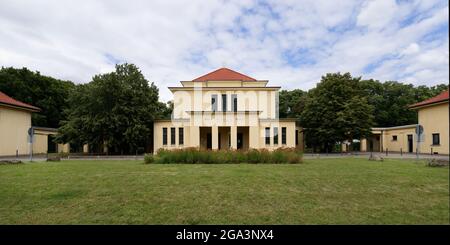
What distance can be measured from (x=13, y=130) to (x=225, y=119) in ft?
75.6

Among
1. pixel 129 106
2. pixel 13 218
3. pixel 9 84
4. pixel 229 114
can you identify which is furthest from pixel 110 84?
pixel 13 218

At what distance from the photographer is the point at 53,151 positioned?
38875 mm

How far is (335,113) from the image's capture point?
32281 mm

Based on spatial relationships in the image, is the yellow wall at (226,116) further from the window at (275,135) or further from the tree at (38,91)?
the tree at (38,91)

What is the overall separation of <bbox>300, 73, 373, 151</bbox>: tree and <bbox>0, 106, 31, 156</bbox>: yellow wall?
3354 centimetres

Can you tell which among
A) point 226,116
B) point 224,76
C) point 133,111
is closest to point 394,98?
point 224,76

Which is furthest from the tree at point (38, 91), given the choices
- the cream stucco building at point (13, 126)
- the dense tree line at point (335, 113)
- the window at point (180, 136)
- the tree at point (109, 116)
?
the dense tree line at point (335, 113)

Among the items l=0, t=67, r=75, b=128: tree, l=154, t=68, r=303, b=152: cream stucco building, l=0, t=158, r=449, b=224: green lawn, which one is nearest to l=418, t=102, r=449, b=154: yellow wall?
l=0, t=158, r=449, b=224: green lawn

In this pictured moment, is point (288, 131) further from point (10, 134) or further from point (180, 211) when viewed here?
point (10, 134)

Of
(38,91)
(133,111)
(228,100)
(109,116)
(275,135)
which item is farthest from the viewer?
(38,91)

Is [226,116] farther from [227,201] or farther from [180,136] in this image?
[227,201]

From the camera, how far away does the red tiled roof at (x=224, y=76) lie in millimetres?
39900

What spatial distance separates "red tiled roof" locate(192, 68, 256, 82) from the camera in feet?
131

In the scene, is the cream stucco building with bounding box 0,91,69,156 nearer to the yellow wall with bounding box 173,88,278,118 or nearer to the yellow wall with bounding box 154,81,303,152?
the yellow wall with bounding box 154,81,303,152
